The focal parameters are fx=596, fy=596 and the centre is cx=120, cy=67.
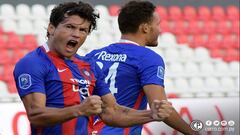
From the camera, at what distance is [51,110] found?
253cm

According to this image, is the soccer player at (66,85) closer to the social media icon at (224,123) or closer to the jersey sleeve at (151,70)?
the jersey sleeve at (151,70)

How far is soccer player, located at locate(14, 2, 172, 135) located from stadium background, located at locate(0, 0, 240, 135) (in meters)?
6.15

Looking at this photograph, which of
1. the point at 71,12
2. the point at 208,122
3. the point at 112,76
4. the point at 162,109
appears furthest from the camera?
the point at 208,122

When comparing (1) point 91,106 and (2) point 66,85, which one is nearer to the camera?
(1) point 91,106

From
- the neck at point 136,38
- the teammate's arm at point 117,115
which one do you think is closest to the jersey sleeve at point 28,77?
the teammate's arm at point 117,115

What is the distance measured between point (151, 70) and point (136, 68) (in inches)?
4.4

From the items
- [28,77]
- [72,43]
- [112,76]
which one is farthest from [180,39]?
[28,77]

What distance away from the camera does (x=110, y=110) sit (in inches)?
116

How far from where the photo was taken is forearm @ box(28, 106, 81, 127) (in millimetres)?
2488

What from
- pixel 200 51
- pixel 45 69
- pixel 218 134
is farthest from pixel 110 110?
pixel 200 51

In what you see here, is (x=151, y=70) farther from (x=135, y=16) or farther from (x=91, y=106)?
(x=91, y=106)

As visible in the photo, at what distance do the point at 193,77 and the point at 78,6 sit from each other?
7.60 m

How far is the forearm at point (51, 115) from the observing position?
98.0 inches

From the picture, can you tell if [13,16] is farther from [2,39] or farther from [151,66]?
[151,66]
